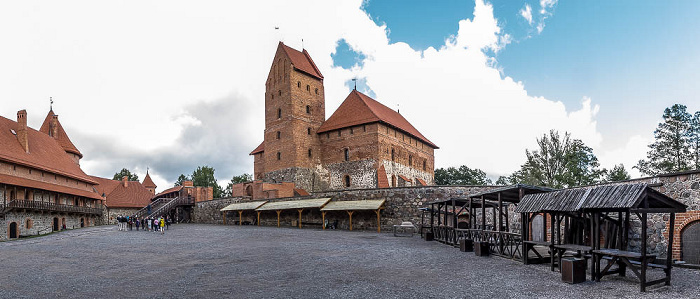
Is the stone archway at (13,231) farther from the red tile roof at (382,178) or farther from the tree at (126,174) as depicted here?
the tree at (126,174)

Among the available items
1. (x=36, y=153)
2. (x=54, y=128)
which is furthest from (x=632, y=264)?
(x=54, y=128)

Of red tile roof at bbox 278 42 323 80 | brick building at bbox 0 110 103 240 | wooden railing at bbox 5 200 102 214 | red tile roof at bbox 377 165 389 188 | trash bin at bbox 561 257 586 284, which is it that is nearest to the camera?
trash bin at bbox 561 257 586 284

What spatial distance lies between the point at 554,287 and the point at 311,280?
498cm

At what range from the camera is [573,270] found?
9.07 meters

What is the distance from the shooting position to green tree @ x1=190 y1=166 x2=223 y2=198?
Result: 71250mm

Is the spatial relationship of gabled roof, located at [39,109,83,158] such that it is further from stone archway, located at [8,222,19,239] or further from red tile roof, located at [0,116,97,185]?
stone archway, located at [8,222,19,239]

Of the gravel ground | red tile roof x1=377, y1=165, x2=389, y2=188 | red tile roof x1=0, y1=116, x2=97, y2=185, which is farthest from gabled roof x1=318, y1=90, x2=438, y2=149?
the gravel ground

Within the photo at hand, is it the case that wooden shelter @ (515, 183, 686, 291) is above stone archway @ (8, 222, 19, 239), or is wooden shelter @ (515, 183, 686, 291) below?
above

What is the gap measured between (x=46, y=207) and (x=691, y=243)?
3486 cm

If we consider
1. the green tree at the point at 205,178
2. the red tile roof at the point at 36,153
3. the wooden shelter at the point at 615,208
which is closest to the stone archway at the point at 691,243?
the wooden shelter at the point at 615,208

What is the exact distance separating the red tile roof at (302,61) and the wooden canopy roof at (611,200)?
107ft

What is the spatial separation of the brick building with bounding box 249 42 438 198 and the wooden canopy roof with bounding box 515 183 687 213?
1016 inches

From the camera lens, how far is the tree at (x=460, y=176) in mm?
63513

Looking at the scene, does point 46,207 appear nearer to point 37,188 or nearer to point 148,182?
point 37,188
